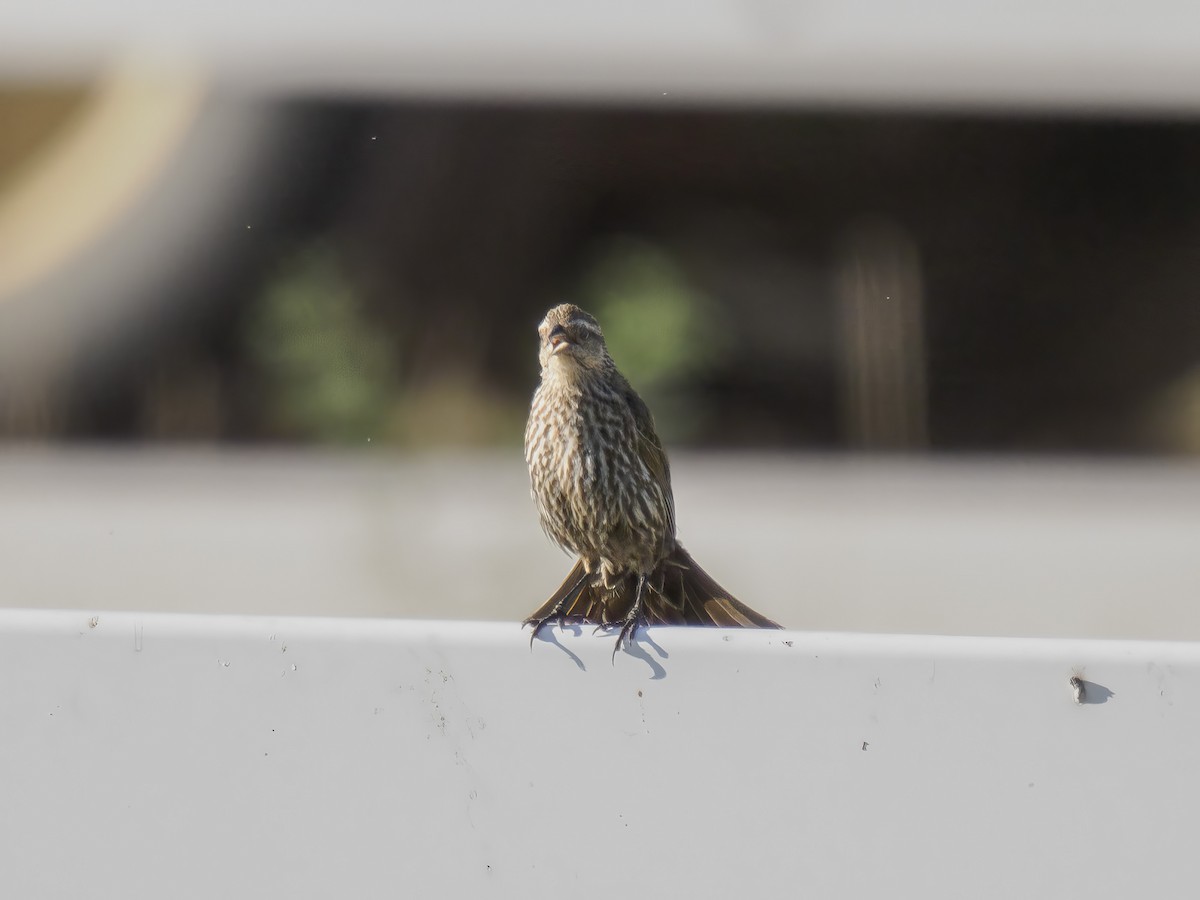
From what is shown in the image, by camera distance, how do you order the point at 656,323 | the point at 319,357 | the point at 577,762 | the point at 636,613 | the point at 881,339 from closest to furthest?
the point at 577,762 < the point at 636,613 < the point at 656,323 < the point at 319,357 < the point at 881,339

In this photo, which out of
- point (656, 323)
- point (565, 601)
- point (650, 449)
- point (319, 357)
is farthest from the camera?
point (319, 357)

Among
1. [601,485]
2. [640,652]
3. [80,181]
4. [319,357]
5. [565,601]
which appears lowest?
[640,652]

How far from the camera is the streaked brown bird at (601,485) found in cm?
331

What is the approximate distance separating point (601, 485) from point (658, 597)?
1.02 ft

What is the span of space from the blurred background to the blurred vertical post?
29 millimetres

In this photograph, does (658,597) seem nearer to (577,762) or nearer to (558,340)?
(558,340)

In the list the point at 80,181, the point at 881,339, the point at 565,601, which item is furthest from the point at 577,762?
the point at 881,339

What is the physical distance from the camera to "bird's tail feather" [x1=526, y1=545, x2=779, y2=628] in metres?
3.12

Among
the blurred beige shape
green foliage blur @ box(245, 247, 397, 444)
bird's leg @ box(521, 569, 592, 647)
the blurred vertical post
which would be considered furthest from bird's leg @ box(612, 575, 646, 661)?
the blurred vertical post

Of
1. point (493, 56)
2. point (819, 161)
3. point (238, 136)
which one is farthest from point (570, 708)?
point (819, 161)

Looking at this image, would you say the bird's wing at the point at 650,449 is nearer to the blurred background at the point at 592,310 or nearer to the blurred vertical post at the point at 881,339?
the blurred background at the point at 592,310

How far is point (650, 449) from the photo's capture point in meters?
3.52

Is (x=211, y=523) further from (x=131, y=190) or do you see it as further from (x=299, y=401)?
(x=131, y=190)

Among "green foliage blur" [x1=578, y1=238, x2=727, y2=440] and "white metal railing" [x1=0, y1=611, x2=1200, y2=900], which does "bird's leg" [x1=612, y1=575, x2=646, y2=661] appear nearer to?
"white metal railing" [x1=0, y1=611, x2=1200, y2=900]
